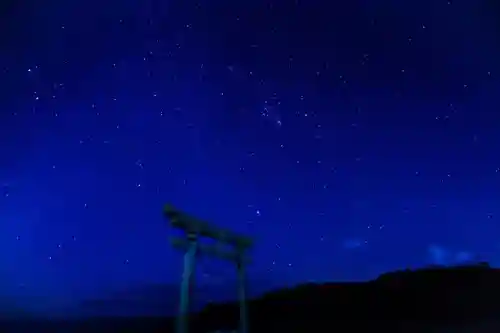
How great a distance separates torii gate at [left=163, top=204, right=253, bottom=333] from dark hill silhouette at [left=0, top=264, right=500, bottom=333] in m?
7.46

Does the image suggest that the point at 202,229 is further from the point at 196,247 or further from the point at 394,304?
the point at 394,304

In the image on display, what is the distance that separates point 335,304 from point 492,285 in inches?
270

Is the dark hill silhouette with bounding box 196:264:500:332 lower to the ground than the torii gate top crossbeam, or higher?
lower

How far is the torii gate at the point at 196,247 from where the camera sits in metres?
8.99

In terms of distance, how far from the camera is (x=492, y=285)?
17.9m

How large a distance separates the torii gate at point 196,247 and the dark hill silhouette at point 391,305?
7.46 m

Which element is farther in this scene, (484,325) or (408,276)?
(408,276)

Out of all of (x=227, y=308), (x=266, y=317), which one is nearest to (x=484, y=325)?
(x=266, y=317)

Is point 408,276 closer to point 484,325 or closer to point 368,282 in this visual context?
point 368,282

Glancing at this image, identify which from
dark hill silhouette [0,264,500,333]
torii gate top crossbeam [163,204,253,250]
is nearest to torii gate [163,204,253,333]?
torii gate top crossbeam [163,204,253,250]

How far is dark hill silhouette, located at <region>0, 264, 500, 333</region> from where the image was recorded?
16.7 metres

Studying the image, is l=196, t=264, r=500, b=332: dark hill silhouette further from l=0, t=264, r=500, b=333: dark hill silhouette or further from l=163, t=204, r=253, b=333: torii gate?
l=163, t=204, r=253, b=333: torii gate

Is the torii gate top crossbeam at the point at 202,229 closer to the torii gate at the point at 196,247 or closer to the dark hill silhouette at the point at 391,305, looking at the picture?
the torii gate at the point at 196,247

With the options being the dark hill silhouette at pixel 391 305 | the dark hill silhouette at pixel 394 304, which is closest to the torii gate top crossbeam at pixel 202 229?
the dark hill silhouette at pixel 391 305
